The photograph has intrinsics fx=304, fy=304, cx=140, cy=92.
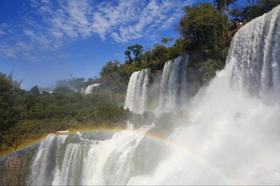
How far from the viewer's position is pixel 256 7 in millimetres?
24641

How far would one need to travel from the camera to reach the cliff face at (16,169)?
65.7ft

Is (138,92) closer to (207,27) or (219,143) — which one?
(207,27)

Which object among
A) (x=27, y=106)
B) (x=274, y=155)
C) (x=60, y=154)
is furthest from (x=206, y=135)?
(x=27, y=106)

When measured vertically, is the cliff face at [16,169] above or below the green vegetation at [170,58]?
below


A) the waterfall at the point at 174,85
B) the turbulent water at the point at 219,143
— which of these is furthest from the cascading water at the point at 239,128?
the waterfall at the point at 174,85

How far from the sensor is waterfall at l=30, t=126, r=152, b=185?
48.1 feet

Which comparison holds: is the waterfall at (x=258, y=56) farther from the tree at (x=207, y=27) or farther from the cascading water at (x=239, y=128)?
the tree at (x=207, y=27)

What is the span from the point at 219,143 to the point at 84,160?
732cm

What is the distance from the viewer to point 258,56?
48.2 ft

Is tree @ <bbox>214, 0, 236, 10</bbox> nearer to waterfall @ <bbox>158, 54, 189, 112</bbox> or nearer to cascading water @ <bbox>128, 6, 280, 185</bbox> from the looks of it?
waterfall @ <bbox>158, 54, 189, 112</bbox>

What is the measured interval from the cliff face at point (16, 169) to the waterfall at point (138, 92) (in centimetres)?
1067

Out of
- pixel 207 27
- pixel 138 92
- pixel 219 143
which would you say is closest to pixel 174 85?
pixel 207 27

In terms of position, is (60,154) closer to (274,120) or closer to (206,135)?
(206,135)

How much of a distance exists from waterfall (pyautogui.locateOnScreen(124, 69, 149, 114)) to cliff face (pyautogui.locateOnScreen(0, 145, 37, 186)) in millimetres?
10673
